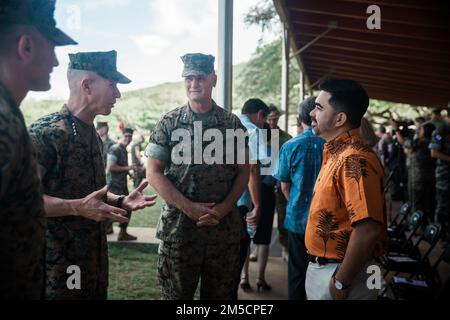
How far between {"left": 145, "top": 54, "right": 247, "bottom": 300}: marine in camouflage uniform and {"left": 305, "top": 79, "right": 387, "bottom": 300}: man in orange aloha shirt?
63 centimetres

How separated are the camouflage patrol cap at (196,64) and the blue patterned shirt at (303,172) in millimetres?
1032

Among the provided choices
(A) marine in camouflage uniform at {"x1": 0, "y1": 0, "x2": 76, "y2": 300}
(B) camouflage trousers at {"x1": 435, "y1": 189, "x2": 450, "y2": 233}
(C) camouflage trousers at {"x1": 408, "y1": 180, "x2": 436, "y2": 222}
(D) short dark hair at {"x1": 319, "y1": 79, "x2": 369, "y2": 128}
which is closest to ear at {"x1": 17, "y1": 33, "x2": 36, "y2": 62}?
(A) marine in camouflage uniform at {"x1": 0, "y1": 0, "x2": 76, "y2": 300}

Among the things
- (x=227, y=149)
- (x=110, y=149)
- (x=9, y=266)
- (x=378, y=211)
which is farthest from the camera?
(x=110, y=149)

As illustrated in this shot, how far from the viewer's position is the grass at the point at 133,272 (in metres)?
4.22

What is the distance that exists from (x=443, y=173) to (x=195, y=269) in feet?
15.6

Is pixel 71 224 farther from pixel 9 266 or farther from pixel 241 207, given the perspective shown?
pixel 241 207

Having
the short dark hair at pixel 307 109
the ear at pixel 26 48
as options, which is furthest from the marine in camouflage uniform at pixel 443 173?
the ear at pixel 26 48

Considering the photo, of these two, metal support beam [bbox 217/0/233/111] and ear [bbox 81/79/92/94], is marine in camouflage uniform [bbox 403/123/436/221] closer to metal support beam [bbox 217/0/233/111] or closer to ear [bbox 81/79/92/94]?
metal support beam [bbox 217/0/233/111]

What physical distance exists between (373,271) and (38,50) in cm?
175

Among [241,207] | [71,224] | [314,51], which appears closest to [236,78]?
[314,51]

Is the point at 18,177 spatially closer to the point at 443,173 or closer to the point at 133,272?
the point at 133,272

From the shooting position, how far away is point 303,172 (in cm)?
319

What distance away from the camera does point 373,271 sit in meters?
2.01

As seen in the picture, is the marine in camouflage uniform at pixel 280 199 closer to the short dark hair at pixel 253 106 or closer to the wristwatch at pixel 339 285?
the short dark hair at pixel 253 106
